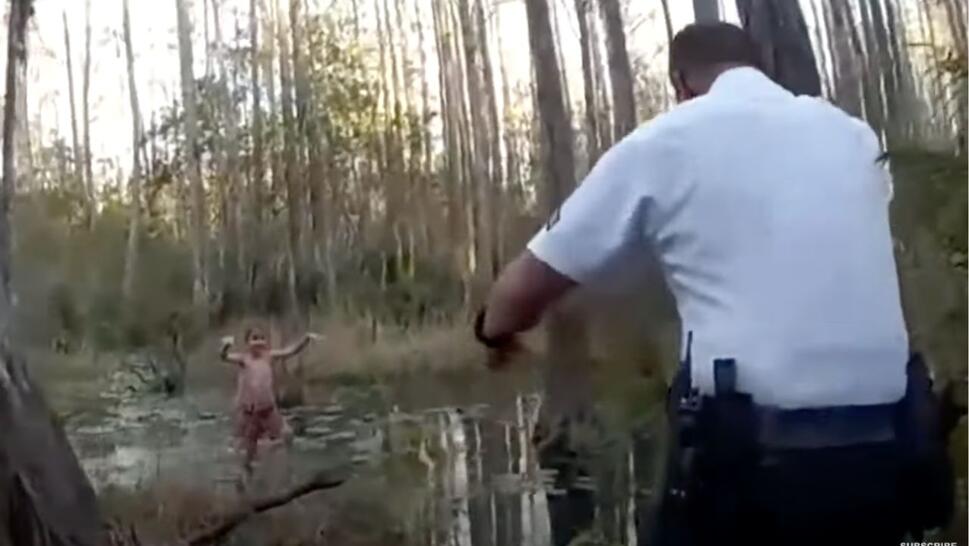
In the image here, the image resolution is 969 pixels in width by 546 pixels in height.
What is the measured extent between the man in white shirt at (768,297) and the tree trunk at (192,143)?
1.10 m

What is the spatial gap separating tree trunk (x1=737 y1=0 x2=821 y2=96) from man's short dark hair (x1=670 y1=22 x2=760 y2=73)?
1.84 ft

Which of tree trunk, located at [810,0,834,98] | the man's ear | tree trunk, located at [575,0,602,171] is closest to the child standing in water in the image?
tree trunk, located at [575,0,602,171]

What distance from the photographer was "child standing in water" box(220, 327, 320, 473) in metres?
1.88

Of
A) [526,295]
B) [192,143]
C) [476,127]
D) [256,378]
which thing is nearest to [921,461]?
[526,295]

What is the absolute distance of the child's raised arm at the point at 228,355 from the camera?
189cm

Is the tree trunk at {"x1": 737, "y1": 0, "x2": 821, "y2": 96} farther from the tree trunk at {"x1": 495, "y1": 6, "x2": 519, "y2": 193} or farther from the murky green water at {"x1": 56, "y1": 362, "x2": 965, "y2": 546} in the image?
the murky green water at {"x1": 56, "y1": 362, "x2": 965, "y2": 546}

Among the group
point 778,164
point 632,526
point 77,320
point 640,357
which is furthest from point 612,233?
point 77,320

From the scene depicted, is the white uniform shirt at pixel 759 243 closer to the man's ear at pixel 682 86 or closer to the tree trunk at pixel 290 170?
the man's ear at pixel 682 86

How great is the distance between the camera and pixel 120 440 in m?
1.95

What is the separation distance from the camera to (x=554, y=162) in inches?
71.0

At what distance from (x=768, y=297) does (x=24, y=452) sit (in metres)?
1.13

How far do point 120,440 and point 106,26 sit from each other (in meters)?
0.59

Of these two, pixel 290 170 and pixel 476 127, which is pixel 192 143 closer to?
pixel 290 170

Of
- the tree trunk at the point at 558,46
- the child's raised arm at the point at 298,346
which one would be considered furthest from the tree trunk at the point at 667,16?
the child's raised arm at the point at 298,346
